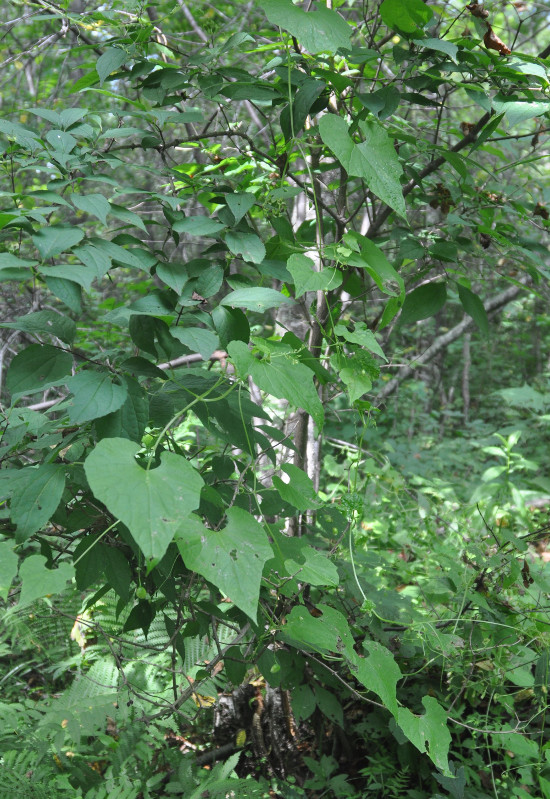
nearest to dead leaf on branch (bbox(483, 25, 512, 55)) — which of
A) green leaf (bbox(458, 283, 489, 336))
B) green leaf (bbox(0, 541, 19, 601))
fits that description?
green leaf (bbox(458, 283, 489, 336))

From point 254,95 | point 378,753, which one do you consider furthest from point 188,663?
point 254,95

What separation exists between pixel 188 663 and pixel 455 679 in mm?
958

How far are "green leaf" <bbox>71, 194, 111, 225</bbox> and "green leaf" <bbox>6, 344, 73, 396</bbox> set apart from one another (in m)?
0.27

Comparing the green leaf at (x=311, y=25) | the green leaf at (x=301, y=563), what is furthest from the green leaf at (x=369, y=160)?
the green leaf at (x=301, y=563)

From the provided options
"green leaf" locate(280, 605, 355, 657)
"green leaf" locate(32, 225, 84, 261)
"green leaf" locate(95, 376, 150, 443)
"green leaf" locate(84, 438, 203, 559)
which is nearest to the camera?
"green leaf" locate(84, 438, 203, 559)

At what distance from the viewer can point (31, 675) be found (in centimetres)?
282

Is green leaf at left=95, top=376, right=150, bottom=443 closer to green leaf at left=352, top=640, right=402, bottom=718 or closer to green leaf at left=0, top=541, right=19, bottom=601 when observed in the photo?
green leaf at left=0, top=541, right=19, bottom=601

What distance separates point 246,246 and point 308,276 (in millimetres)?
164

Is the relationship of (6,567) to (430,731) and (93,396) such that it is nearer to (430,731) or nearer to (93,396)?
(93,396)

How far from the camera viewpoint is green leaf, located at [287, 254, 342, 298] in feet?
3.88

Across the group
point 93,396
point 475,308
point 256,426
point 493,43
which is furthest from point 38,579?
point 493,43

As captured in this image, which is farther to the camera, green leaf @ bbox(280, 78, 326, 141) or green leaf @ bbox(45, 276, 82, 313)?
green leaf @ bbox(280, 78, 326, 141)

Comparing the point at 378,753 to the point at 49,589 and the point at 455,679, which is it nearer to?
the point at 455,679

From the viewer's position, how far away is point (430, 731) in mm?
1289
